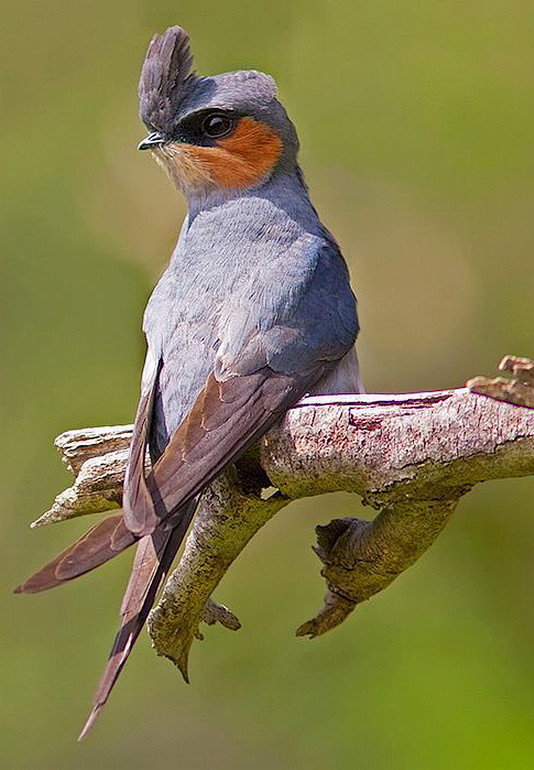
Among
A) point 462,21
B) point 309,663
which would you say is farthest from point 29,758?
point 462,21

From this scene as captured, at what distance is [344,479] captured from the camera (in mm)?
2229

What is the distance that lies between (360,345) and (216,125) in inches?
39.4

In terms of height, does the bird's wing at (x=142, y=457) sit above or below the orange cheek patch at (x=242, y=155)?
below

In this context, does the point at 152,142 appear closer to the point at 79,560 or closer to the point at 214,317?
the point at 214,317

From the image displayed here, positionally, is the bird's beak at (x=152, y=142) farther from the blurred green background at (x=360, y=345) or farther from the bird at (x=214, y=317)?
the blurred green background at (x=360, y=345)

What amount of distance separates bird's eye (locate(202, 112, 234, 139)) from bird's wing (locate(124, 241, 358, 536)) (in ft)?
0.98

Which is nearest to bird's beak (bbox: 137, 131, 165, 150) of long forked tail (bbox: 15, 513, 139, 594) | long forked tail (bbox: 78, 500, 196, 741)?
long forked tail (bbox: 78, 500, 196, 741)

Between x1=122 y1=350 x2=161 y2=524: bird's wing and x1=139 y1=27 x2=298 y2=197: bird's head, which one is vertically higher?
x1=139 y1=27 x2=298 y2=197: bird's head

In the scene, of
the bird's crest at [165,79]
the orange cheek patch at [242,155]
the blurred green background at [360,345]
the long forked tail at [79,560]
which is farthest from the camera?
the blurred green background at [360,345]

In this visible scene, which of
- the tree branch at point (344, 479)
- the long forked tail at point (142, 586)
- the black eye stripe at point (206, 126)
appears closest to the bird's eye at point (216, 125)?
the black eye stripe at point (206, 126)

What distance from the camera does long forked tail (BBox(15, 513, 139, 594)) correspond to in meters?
2.23

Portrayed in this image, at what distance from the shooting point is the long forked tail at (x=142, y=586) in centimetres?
232

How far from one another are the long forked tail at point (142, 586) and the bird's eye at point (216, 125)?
30.8 inches

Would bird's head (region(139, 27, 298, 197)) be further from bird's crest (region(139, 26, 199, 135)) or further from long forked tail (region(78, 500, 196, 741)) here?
long forked tail (region(78, 500, 196, 741))
